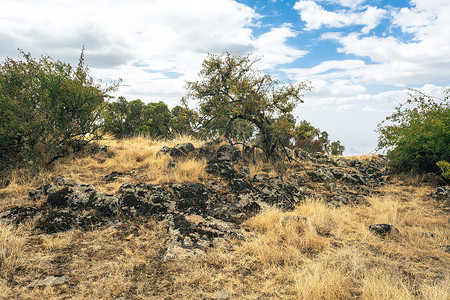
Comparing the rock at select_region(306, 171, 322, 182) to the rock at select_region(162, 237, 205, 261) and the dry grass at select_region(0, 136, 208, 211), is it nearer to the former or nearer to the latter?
the dry grass at select_region(0, 136, 208, 211)

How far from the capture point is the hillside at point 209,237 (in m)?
3.26

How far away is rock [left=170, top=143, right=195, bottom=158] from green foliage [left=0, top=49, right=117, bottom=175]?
3151mm

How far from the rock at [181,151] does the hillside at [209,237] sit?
0.97 meters

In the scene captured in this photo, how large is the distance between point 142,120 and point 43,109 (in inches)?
579

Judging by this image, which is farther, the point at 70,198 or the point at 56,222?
the point at 70,198

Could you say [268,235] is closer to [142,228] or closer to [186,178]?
[142,228]

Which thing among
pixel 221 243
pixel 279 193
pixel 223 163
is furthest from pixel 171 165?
pixel 221 243

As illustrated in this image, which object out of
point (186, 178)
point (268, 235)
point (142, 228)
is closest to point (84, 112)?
point (186, 178)

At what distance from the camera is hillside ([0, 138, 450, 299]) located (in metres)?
3.26

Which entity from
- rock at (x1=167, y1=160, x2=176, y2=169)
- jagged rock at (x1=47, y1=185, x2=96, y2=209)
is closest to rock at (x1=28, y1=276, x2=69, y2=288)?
jagged rock at (x1=47, y1=185, x2=96, y2=209)

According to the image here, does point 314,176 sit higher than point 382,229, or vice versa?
point 314,176

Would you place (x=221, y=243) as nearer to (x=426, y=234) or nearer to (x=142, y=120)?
(x=426, y=234)

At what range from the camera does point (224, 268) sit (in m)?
3.80

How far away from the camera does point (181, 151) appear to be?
1005cm
